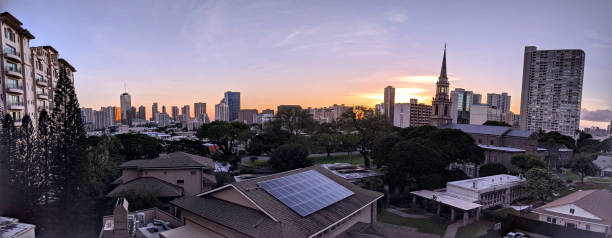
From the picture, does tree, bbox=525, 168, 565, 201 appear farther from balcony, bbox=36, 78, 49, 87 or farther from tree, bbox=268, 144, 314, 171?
balcony, bbox=36, 78, 49, 87

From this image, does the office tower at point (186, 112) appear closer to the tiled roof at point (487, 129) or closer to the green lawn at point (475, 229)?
the tiled roof at point (487, 129)

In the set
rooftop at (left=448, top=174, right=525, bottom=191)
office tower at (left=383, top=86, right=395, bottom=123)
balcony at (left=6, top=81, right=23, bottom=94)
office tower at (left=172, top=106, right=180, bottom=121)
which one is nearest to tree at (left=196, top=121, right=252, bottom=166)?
balcony at (left=6, top=81, right=23, bottom=94)

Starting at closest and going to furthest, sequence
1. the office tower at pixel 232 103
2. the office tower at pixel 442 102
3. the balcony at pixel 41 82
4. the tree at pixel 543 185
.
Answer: the tree at pixel 543 185
the balcony at pixel 41 82
the office tower at pixel 442 102
the office tower at pixel 232 103

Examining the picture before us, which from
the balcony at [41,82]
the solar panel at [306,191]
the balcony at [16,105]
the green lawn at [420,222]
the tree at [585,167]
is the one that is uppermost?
the balcony at [41,82]

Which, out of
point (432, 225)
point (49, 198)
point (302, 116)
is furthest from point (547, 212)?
point (302, 116)

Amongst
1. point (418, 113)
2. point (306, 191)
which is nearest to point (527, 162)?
point (306, 191)

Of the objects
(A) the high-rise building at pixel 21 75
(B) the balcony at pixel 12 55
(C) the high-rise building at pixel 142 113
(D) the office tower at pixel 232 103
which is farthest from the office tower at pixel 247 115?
(B) the balcony at pixel 12 55
